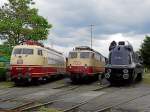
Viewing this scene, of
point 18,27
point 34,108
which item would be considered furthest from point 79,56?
point 18,27

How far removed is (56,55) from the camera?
36.6 meters

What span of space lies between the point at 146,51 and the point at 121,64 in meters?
47.0

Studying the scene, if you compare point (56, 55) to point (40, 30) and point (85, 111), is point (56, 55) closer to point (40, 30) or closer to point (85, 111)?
point (40, 30)

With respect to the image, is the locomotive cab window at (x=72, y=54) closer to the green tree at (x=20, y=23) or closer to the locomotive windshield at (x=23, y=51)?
the locomotive windshield at (x=23, y=51)

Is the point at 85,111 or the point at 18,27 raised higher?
the point at 18,27

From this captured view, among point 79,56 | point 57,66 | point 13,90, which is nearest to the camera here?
point 13,90

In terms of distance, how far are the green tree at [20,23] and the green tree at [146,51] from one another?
29.2 metres

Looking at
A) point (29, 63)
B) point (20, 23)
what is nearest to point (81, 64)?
point (29, 63)

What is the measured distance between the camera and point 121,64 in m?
30.3

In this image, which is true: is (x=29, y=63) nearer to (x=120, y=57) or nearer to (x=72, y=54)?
(x=72, y=54)

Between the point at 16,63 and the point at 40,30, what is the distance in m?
19.1

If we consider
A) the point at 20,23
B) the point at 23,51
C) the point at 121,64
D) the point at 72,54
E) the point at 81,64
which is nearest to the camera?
the point at 121,64

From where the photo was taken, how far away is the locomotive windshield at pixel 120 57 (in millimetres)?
30578

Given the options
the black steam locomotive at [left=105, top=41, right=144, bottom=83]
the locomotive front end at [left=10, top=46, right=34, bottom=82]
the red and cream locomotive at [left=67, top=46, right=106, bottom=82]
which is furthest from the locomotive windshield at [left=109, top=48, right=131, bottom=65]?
the locomotive front end at [left=10, top=46, right=34, bottom=82]
